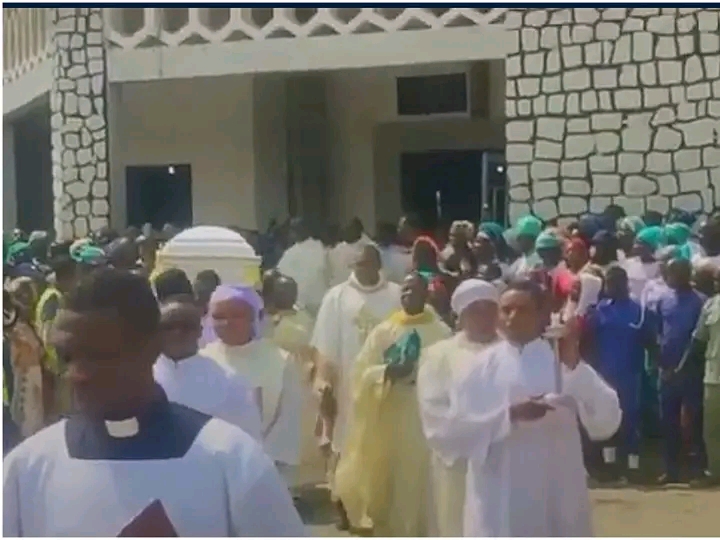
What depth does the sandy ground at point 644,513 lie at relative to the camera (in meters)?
3.62

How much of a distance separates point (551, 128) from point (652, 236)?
1.48 ft

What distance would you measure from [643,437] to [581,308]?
441mm

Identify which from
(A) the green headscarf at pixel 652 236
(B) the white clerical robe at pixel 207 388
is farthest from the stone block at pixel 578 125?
(B) the white clerical robe at pixel 207 388

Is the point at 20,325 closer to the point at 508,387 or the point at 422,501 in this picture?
the point at 422,501

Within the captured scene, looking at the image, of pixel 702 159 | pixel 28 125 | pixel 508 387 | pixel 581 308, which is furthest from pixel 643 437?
pixel 28 125

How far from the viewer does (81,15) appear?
326 cm

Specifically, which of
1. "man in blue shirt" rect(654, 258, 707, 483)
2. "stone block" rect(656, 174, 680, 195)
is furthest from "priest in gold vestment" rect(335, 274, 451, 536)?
"man in blue shirt" rect(654, 258, 707, 483)

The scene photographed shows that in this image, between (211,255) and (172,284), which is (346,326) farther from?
(172,284)

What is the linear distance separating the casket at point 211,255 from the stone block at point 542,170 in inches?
31.5

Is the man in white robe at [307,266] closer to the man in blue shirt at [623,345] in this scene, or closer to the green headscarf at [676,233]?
the man in blue shirt at [623,345]

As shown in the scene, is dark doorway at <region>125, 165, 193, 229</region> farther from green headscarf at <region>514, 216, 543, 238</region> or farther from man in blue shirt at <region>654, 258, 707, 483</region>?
man in blue shirt at <region>654, 258, 707, 483</region>

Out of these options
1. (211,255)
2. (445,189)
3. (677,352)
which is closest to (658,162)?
(445,189)

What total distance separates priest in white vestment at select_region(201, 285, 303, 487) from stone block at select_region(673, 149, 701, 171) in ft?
3.89

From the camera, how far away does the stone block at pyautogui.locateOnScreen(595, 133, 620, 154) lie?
13.6 feet
